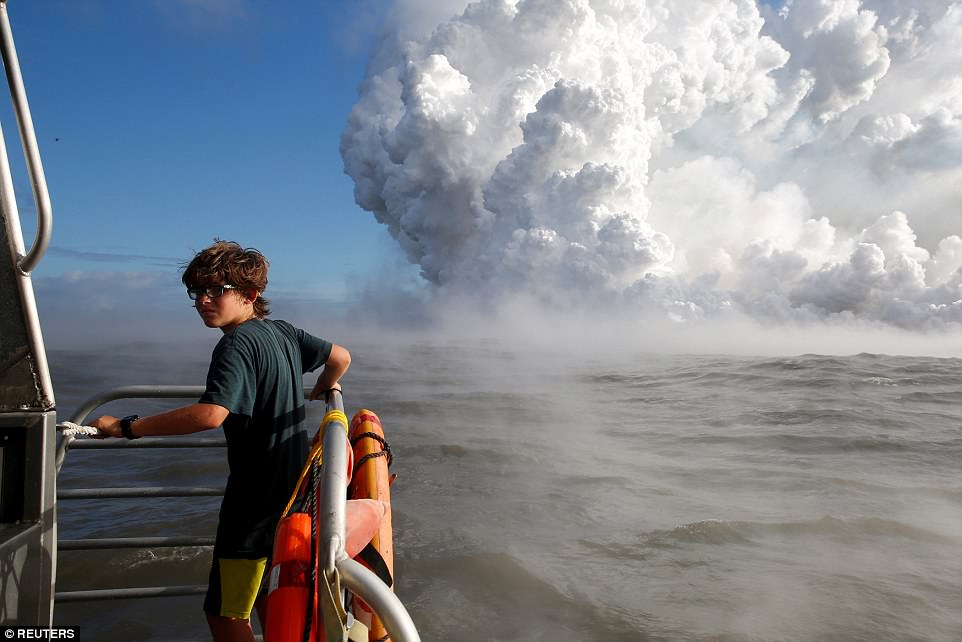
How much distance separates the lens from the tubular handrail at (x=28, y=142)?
1.53m

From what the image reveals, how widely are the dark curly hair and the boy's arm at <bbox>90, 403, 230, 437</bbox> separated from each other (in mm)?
419

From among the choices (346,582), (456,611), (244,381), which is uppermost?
(244,381)

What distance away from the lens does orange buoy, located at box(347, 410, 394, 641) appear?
1.69m

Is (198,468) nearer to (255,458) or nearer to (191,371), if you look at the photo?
(255,458)

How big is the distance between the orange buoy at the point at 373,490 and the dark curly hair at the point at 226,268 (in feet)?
1.83

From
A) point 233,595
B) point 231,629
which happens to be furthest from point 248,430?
point 231,629

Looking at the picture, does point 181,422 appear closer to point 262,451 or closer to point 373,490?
point 262,451

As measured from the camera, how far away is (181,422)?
6.17 ft

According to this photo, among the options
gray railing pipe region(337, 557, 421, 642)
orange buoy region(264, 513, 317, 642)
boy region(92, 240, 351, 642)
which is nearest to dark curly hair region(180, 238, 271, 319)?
boy region(92, 240, 351, 642)

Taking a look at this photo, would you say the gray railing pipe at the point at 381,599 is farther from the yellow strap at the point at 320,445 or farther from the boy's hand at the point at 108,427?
the boy's hand at the point at 108,427

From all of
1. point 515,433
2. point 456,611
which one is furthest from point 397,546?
point 515,433

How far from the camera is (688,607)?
4.73 meters

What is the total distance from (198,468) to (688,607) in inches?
283

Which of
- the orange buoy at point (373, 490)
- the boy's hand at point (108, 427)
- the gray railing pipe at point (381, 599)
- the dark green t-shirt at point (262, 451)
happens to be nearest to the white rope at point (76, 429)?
the boy's hand at point (108, 427)
